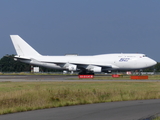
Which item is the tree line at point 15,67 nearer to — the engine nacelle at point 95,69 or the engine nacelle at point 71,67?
the engine nacelle at point 71,67

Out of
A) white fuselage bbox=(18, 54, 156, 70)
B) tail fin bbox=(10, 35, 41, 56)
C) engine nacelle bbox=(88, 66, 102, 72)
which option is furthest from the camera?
tail fin bbox=(10, 35, 41, 56)

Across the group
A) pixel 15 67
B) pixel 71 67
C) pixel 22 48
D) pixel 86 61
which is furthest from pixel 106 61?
pixel 15 67

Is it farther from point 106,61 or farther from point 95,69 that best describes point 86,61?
point 106,61

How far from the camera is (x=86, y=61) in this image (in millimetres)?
64875

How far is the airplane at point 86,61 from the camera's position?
62.6 m

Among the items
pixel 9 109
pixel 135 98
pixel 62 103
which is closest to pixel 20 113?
pixel 9 109

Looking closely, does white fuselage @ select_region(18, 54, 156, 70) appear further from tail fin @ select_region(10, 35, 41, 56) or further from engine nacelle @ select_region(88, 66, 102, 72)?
tail fin @ select_region(10, 35, 41, 56)

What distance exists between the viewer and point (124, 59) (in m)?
62.7

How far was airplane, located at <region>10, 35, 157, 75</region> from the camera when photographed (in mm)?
62625

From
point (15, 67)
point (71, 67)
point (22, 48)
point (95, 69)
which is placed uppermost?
point (22, 48)

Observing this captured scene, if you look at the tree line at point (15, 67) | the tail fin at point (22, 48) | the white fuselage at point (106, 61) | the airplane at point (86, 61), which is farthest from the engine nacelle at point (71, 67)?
the tree line at point (15, 67)

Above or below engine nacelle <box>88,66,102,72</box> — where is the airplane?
above

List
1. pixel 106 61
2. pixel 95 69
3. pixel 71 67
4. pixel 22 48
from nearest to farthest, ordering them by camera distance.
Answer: pixel 95 69 < pixel 71 67 < pixel 106 61 < pixel 22 48

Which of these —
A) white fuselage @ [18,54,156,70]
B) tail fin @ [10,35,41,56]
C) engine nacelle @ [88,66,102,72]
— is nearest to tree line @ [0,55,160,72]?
tail fin @ [10,35,41,56]
